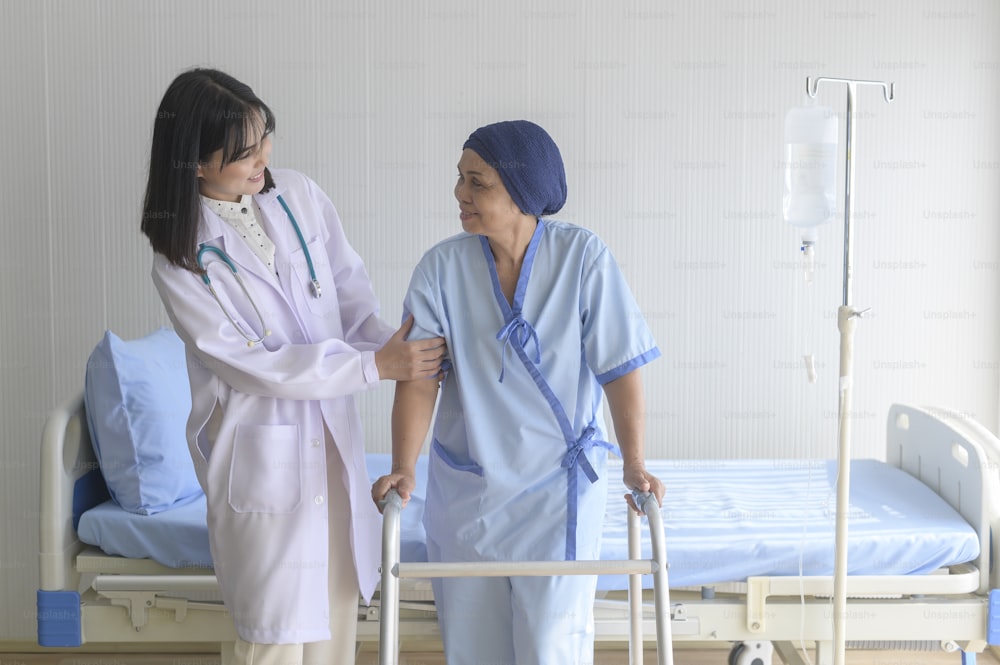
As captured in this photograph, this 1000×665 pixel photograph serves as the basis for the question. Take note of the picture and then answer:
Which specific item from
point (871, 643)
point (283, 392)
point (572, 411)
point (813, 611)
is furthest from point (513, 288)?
point (871, 643)

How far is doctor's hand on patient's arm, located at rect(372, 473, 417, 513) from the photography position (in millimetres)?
1832

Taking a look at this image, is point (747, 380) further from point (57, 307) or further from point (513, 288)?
point (57, 307)

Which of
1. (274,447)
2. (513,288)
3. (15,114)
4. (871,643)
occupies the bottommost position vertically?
(871,643)

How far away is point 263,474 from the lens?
1.92 m

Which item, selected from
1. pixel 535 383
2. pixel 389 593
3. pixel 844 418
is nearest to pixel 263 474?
pixel 389 593

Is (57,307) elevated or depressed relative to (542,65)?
depressed

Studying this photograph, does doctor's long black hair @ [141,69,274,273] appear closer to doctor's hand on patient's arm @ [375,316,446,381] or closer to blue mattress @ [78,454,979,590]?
doctor's hand on patient's arm @ [375,316,446,381]

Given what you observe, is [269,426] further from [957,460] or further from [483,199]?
[957,460]

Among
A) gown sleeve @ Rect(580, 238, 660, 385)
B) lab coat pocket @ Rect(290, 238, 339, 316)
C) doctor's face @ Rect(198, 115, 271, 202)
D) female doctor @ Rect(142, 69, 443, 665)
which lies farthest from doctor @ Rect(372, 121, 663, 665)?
doctor's face @ Rect(198, 115, 271, 202)

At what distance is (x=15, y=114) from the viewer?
3.12m

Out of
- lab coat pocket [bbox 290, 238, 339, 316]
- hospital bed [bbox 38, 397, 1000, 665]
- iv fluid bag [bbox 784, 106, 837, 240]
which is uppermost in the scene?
iv fluid bag [bbox 784, 106, 837, 240]

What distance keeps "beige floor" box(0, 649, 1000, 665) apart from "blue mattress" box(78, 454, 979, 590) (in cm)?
77

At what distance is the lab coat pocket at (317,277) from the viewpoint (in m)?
2.03

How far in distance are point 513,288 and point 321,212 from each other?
489 mm
